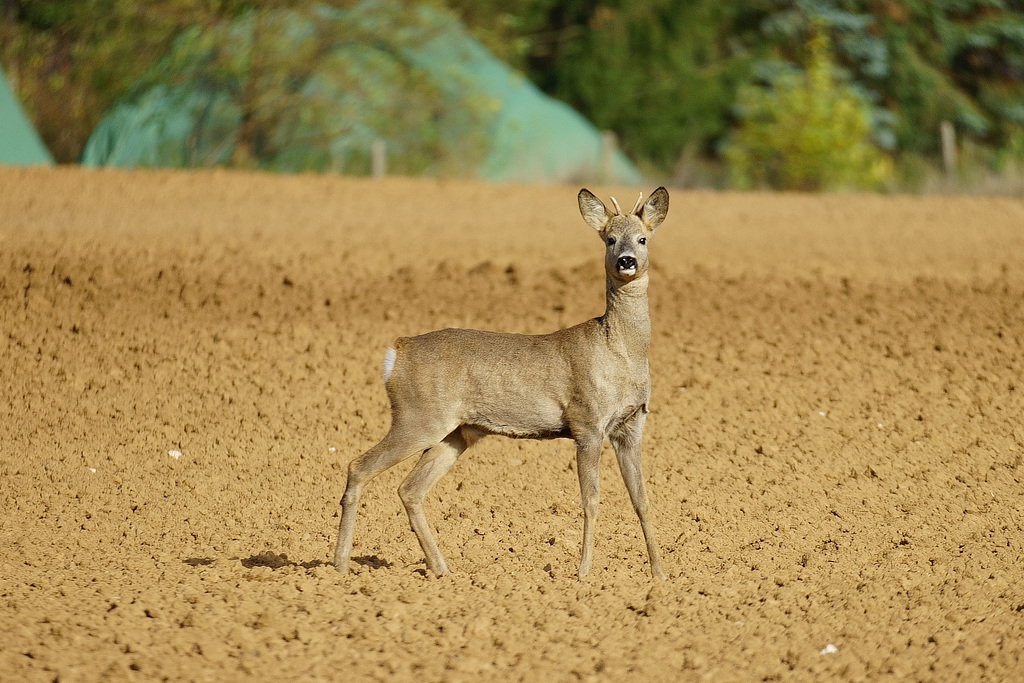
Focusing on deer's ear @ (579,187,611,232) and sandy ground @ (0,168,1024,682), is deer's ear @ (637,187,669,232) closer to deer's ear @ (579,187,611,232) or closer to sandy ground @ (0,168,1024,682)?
deer's ear @ (579,187,611,232)

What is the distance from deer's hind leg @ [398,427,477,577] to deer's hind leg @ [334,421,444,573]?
0.77 feet

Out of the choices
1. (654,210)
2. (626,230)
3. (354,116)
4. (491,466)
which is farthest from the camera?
(354,116)

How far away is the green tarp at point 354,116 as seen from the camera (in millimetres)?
24156

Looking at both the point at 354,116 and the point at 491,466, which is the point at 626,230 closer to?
the point at 491,466

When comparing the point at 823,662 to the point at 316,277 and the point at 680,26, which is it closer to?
the point at 316,277

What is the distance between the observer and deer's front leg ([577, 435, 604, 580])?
7.28 meters

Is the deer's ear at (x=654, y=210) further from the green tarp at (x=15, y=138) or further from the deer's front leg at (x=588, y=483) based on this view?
the green tarp at (x=15, y=138)

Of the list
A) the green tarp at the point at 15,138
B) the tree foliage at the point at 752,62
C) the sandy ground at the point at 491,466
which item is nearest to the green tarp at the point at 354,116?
the green tarp at the point at 15,138

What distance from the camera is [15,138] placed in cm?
2083

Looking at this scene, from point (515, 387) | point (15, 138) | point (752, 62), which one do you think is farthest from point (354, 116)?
point (515, 387)

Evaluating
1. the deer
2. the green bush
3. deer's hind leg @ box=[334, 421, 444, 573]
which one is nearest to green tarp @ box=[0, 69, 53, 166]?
deer's hind leg @ box=[334, 421, 444, 573]

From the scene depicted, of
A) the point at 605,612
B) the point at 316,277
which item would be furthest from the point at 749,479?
the point at 316,277

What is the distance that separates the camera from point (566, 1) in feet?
125

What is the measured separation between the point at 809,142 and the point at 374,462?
24031 millimetres
